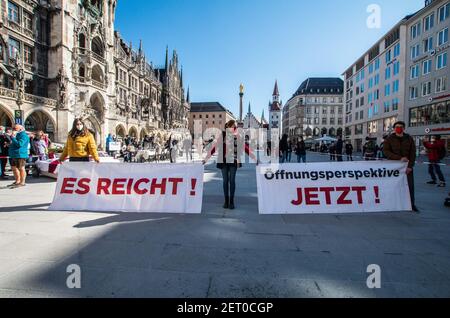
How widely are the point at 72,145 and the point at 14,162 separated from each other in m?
4.43

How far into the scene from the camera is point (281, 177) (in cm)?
558

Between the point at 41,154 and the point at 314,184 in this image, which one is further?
the point at 41,154

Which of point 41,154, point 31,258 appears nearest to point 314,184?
point 31,258

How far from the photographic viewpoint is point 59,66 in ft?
96.4

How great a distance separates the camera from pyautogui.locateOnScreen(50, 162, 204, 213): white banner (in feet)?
18.4

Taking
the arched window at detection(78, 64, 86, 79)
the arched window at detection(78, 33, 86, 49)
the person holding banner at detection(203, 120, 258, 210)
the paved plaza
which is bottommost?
the paved plaza

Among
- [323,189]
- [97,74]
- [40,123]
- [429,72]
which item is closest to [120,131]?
[97,74]

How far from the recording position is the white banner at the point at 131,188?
5.59m

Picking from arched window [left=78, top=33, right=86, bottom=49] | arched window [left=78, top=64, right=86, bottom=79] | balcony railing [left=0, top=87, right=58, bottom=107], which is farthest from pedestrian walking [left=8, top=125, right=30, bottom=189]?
arched window [left=78, top=33, right=86, bottom=49]

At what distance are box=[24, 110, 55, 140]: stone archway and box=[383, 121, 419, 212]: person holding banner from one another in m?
32.1

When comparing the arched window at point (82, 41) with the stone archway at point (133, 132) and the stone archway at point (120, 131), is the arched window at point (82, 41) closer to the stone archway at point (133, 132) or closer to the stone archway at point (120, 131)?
the stone archway at point (120, 131)

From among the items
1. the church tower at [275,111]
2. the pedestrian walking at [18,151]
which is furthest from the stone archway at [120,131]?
the church tower at [275,111]

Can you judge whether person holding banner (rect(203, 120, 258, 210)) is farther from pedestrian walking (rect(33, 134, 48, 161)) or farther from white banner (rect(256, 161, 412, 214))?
pedestrian walking (rect(33, 134, 48, 161))

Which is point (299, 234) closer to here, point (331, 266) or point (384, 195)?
point (331, 266)
